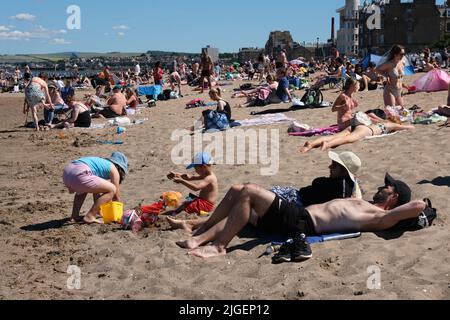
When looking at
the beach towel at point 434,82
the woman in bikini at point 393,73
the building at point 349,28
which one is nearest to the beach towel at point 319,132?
the woman in bikini at point 393,73

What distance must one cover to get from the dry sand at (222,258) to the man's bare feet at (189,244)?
3.7 inches

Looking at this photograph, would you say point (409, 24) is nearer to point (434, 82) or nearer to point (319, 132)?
point (434, 82)

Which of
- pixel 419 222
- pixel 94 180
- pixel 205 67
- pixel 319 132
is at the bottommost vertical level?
pixel 419 222

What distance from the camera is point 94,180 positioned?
17.4 ft

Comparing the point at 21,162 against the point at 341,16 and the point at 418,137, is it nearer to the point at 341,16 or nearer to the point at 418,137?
the point at 418,137

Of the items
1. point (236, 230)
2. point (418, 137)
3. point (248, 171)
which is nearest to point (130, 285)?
point (236, 230)

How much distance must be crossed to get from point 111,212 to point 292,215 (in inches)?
77.9

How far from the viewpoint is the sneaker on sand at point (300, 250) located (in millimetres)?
4156

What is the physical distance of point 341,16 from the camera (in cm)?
9012

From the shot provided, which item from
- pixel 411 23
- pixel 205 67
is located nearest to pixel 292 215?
pixel 205 67

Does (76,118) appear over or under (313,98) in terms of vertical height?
under

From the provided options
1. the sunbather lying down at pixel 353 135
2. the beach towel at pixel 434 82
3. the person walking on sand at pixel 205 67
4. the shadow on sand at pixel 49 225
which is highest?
the person walking on sand at pixel 205 67

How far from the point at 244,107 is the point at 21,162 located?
21.9ft

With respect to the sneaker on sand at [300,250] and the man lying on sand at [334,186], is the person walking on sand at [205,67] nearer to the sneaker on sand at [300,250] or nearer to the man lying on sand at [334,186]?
the man lying on sand at [334,186]
